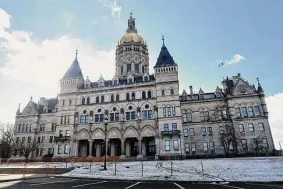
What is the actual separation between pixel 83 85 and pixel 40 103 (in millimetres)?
17464

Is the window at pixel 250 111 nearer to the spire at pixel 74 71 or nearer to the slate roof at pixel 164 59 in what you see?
the slate roof at pixel 164 59

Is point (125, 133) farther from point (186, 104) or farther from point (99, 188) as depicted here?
point (99, 188)

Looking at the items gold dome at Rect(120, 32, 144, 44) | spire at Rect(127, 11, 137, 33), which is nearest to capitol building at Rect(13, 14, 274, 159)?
gold dome at Rect(120, 32, 144, 44)

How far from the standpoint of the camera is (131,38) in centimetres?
6138

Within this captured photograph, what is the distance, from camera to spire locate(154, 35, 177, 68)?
148ft

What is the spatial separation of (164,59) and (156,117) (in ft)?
45.8

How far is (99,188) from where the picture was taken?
1197 cm

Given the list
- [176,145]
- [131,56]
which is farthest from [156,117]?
[131,56]

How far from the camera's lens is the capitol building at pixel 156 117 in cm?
4131

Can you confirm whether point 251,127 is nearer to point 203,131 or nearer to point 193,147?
point 203,131

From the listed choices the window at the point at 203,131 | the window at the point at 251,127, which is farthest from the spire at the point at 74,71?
the window at the point at 251,127

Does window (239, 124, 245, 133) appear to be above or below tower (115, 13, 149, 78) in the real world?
below

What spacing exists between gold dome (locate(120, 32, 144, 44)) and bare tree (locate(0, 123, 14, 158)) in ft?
134

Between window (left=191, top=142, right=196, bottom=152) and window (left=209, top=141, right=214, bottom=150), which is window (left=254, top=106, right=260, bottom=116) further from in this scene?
window (left=191, top=142, right=196, bottom=152)
